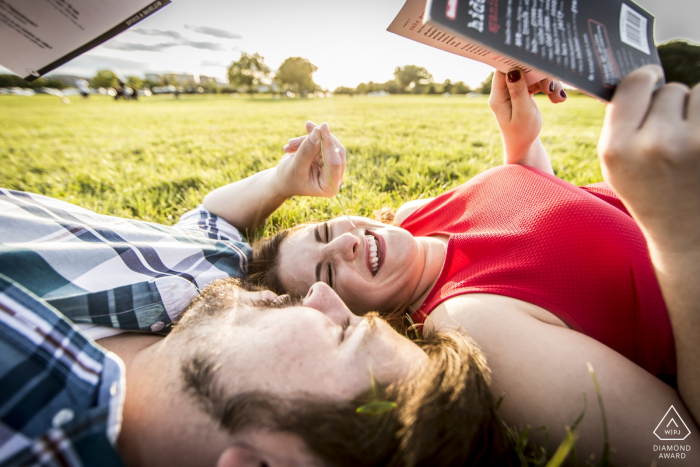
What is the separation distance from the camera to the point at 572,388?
944 millimetres

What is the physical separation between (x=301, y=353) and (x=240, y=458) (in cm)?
30

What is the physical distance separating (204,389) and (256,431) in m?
0.20

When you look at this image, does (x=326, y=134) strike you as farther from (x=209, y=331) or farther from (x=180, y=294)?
(x=209, y=331)

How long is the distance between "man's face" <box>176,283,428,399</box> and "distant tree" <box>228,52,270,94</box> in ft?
210

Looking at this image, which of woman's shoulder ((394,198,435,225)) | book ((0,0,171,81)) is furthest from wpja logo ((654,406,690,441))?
book ((0,0,171,81))

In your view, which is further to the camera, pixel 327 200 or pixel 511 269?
pixel 327 200

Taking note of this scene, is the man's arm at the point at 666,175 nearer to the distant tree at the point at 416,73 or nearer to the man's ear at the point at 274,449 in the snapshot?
the man's ear at the point at 274,449

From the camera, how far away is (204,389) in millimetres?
899

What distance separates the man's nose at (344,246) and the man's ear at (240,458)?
99cm

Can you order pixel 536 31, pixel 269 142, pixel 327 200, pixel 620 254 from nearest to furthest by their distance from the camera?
pixel 536 31
pixel 620 254
pixel 327 200
pixel 269 142

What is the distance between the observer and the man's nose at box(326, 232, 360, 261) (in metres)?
1.65

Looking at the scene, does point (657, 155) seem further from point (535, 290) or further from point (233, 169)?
point (233, 169)

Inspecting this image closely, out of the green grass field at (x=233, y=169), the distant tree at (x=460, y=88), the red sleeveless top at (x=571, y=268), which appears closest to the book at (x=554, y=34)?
the red sleeveless top at (x=571, y=268)

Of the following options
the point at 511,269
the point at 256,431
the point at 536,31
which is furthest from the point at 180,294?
the point at 536,31
